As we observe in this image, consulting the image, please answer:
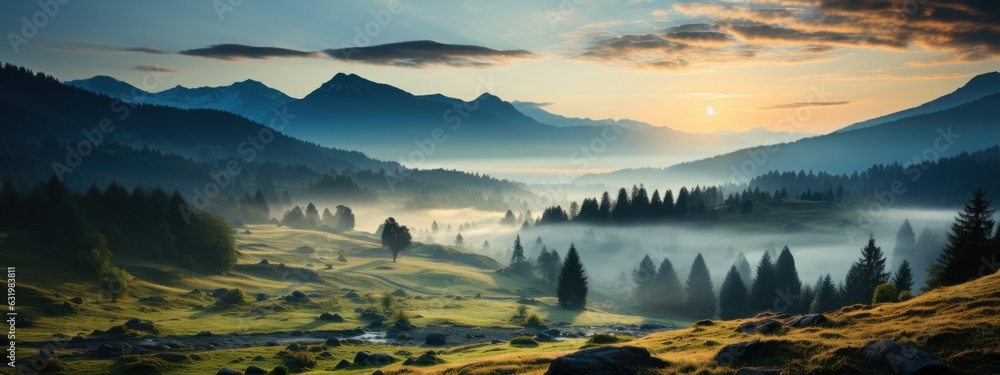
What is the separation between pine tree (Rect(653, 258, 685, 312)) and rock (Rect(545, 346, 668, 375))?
137157 millimetres

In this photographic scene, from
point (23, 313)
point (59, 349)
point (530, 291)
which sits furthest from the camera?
point (530, 291)

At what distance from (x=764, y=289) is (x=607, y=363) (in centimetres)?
12825

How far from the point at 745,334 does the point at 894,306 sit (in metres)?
12.6

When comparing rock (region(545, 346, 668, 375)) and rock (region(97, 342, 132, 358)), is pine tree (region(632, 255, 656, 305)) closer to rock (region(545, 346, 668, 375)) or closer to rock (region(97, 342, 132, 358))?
rock (region(97, 342, 132, 358))

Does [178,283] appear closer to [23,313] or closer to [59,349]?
[23,313]

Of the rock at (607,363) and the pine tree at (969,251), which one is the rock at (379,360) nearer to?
the rock at (607,363)

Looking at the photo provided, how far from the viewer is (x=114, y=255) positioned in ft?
414

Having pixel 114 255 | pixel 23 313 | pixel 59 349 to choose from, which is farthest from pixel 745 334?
pixel 114 255

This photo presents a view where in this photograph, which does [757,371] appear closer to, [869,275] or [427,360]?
[427,360]

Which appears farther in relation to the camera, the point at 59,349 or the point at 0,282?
the point at 0,282

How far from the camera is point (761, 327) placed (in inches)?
1922

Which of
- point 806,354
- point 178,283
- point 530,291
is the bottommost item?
point 530,291

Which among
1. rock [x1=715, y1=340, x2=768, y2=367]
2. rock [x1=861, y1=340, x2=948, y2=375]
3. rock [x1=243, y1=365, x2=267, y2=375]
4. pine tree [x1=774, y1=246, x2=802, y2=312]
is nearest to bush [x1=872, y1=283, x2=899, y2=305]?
rock [x1=861, y1=340, x2=948, y2=375]

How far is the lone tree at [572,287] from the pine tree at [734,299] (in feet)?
Answer: 118
